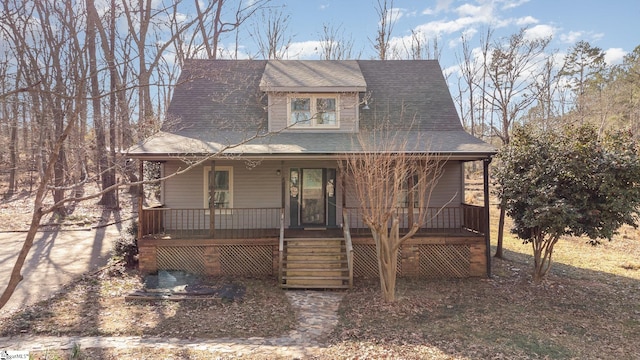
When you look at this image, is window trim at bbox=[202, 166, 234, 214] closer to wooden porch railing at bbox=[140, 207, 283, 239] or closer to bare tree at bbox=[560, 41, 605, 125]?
wooden porch railing at bbox=[140, 207, 283, 239]

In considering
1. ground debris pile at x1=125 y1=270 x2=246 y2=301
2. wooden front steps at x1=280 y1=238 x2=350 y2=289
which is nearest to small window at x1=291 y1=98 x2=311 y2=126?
wooden front steps at x1=280 y1=238 x2=350 y2=289

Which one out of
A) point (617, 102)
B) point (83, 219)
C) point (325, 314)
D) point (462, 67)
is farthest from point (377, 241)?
point (617, 102)

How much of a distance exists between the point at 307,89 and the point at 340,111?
1.27m

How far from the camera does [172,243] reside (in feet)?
32.8

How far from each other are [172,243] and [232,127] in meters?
4.24

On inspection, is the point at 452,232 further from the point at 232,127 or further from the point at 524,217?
the point at 232,127

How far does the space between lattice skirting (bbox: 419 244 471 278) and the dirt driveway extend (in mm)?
8829

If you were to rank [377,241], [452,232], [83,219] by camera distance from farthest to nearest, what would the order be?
[83,219] < [452,232] < [377,241]

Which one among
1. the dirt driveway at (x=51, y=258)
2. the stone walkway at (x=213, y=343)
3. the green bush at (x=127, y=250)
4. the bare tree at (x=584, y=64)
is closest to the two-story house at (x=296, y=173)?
the green bush at (x=127, y=250)

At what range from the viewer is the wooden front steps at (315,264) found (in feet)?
30.3

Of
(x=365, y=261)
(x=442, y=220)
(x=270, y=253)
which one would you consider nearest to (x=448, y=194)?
(x=442, y=220)

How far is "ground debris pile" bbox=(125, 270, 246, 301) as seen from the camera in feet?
26.5

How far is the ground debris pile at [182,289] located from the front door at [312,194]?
3534mm

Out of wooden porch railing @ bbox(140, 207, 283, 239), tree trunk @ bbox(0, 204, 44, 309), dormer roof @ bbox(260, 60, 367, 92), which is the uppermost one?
dormer roof @ bbox(260, 60, 367, 92)
